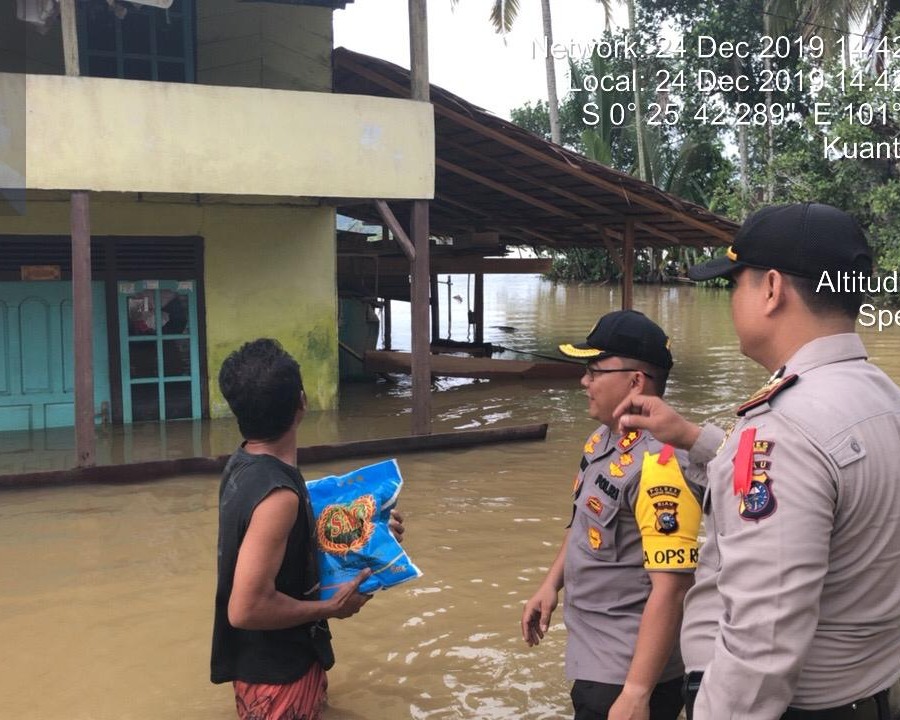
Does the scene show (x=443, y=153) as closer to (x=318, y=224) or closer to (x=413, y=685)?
(x=318, y=224)

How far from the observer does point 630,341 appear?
248cm

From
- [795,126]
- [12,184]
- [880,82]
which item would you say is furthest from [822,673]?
[795,126]

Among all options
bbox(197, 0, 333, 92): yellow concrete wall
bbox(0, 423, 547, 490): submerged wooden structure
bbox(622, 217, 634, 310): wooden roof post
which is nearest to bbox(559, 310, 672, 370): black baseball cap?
bbox(0, 423, 547, 490): submerged wooden structure

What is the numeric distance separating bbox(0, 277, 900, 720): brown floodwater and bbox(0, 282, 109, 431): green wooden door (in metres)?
0.41

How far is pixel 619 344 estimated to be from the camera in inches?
98.0

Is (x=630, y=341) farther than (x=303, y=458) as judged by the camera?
No

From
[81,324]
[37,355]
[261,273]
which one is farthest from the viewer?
[261,273]

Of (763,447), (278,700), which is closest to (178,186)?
(278,700)

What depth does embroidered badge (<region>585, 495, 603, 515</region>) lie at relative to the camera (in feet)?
7.91

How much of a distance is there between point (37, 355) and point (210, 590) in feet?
17.8

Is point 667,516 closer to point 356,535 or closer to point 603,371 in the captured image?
point 603,371

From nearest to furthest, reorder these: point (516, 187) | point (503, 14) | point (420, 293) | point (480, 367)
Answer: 1. point (420, 293)
2. point (516, 187)
3. point (480, 367)
4. point (503, 14)

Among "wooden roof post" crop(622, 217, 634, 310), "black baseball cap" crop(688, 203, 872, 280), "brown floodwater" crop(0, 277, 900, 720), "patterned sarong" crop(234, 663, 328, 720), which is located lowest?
"brown floodwater" crop(0, 277, 900, 720)

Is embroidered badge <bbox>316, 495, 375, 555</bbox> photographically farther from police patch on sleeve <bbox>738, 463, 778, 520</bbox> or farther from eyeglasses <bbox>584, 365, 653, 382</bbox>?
police patch on sleeve <bbox>738, 463, 778, 520</bbox>
